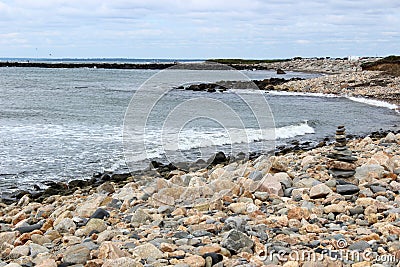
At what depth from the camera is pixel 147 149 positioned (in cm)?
1143

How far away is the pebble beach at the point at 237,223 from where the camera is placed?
12.3ft

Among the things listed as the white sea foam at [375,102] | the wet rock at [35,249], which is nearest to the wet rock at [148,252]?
the wet rock at [35,249]

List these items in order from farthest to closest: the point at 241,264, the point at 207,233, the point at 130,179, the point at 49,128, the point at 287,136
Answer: the point at 49,128, the point at 287,136, the point at 130,179, the point at 207,233, the point at 241,264

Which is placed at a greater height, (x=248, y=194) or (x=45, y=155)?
(x=248, y=194)

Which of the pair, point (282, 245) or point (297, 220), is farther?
point (297, 220)

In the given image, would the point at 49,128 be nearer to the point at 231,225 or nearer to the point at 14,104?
the point at 14,104

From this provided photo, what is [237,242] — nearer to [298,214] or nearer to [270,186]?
[298,214]

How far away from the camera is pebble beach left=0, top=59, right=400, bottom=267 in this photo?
3742mm

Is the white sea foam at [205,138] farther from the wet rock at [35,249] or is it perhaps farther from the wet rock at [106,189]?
the wet rock at [35,249]

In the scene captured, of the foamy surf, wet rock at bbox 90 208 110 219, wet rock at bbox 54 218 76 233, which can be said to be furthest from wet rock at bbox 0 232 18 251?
the foamy surf

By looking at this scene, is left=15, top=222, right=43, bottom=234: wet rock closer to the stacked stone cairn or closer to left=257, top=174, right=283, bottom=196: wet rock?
left=257, top=174, right=283, bottom=196: wet rock

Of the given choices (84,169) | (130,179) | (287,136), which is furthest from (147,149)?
(287,136)

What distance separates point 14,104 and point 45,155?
14993mm

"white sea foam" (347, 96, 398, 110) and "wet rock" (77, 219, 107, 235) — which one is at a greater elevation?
"white sea foam" (347, 96, 398, 110)
